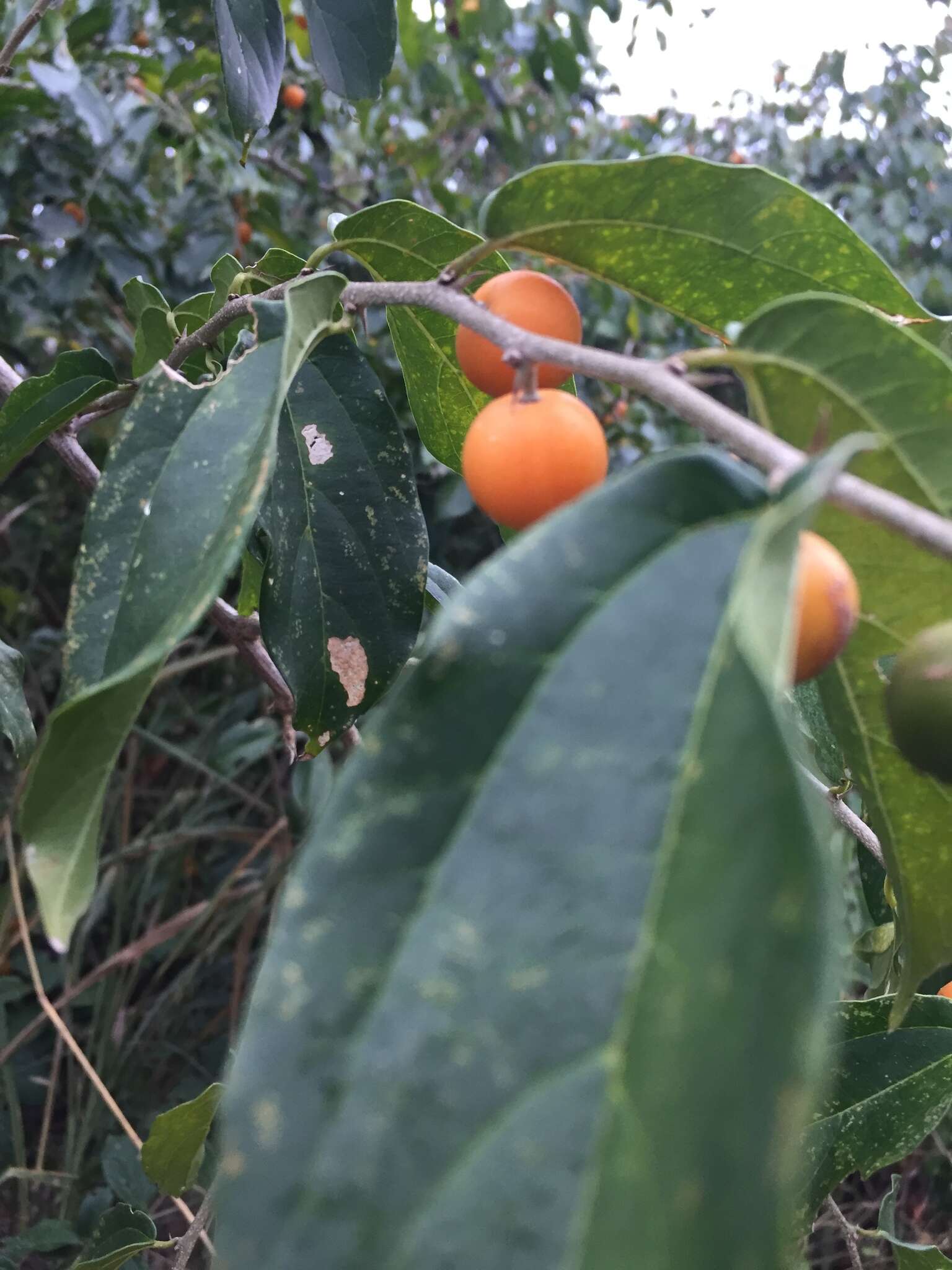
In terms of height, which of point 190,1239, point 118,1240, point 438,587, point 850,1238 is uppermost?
point 438,587

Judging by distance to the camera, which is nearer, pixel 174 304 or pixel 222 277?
pixel 222 277

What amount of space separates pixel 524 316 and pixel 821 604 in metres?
0.22

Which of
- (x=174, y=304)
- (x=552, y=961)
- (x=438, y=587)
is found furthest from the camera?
(x=174, y=304)

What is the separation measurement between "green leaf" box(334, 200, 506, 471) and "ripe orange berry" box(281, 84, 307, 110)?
1.59 meters

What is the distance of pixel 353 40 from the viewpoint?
29.4 inches

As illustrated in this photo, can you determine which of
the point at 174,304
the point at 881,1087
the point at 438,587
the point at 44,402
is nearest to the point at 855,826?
the point at 881,1087

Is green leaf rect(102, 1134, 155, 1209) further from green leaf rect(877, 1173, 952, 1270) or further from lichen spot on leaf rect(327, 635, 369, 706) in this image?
lichen spot on leaf rect(327, 635, 369, 706)

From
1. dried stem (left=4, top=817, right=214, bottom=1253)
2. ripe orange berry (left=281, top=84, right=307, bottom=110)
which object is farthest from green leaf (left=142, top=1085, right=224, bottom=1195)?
ripe orange berry (left=281, top=84, right=307, bottom=110)

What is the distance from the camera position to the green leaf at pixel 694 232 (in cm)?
42

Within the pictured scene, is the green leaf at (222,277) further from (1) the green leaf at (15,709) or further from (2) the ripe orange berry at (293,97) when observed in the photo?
(2) the ripe orange berry at (293,97)

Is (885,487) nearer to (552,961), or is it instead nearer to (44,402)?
(552,961)

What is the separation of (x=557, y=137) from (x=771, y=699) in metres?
2.64

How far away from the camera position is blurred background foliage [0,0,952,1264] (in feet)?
A: 5.30

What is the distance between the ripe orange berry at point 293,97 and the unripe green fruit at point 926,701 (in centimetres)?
198
